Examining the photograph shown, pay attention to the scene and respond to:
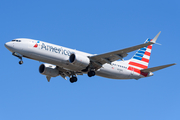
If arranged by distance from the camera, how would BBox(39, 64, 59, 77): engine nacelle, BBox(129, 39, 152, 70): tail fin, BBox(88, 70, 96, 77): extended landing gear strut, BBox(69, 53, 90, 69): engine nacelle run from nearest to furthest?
BBox(69, 53, 90, 69): engine nacelle, BBox(88, 70, 96, 77): extended landing gear strut, BBox(39, 64, 59, 77): engine nacelle, BBox(129, 39, 152, 70): tail fin

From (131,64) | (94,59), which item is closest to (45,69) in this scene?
(94,59)

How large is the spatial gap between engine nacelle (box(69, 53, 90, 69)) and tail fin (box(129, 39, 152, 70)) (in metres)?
8.79

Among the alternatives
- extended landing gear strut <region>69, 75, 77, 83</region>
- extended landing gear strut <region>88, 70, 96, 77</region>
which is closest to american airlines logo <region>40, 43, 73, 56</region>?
extended landing gear strut <region>88, 70, 96, 77</region>

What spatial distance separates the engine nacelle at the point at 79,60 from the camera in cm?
3553

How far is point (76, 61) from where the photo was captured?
35.5m

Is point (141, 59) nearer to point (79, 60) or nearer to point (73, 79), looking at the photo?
point (73, 79)

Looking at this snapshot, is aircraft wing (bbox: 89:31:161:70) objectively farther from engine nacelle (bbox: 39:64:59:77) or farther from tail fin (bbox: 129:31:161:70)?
engine nacelle (bbox: 39:64:59:77)

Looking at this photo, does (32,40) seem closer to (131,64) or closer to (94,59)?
(94,59)

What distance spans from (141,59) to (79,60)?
1323 centimetres

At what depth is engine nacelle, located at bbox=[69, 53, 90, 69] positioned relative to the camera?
35531 millimetres

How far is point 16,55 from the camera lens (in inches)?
1363

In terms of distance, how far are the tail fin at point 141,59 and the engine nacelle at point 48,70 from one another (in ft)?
36.5

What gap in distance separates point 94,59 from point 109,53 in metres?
2.52

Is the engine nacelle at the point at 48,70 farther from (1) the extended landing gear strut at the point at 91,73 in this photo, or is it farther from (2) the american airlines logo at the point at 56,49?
(1) the extended landing gear strut at the point at 91,73
